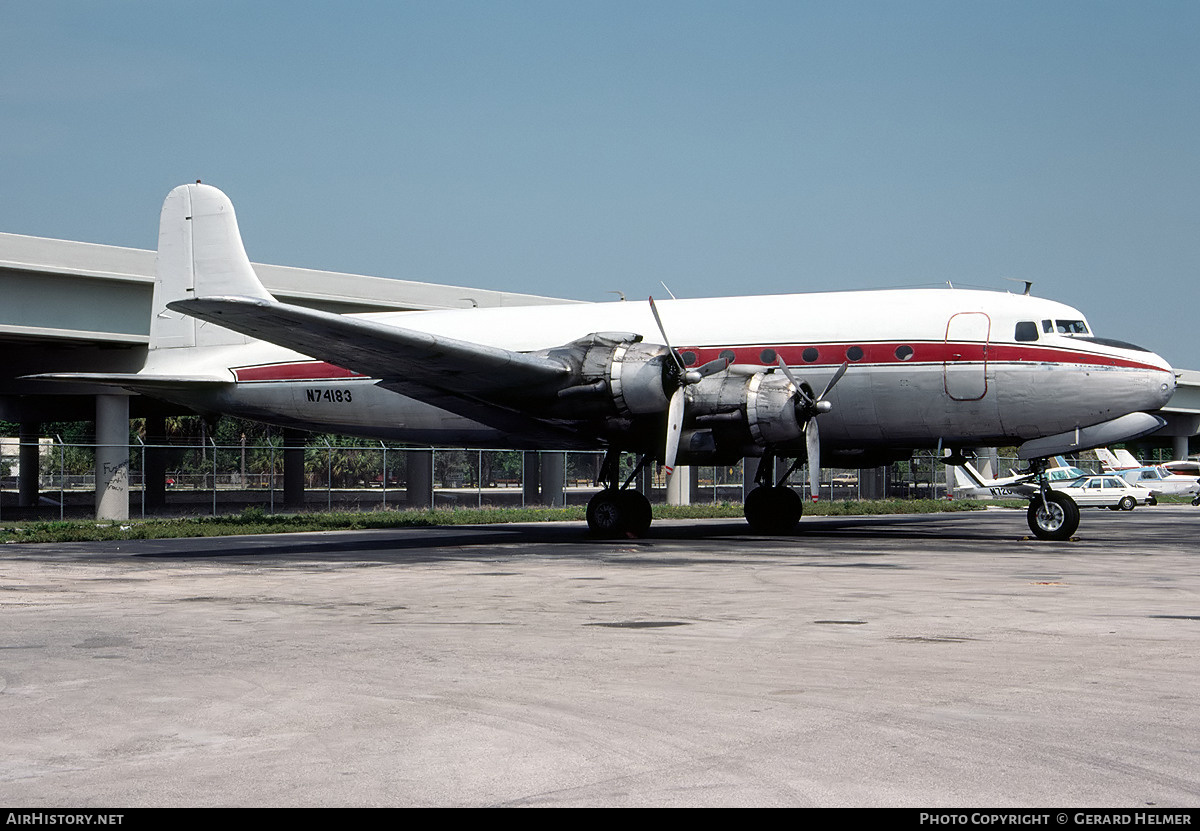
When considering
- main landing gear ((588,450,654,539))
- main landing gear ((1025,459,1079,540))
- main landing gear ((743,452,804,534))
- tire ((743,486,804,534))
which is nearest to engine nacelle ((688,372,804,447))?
main landing gear ((588,450,654,539))

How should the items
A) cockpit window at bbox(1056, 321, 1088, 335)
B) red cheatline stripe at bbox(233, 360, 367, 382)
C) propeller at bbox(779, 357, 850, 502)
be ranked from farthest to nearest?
Answer: red cheatline stripe at bbox(233, 360, 367, 382) < cockpit window at bbox(1056, 321, 1088, 335) < propeller at bbox(779, 357, 850, 502)

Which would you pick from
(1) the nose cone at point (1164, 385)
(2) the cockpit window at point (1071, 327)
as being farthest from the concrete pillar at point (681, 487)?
(1) the nose cone at point (1164, 385)

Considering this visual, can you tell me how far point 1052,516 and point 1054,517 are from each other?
1.6 inches

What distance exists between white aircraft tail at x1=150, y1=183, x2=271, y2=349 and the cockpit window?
17619 mm

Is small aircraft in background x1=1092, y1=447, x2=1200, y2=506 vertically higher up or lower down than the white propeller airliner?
lower down

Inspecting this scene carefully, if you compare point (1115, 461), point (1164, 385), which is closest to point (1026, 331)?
point (1164, 385)

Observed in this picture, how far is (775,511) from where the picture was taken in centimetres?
2653

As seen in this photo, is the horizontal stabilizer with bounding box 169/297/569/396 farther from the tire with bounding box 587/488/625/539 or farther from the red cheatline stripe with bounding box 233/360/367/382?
the red cheatline stripe with bounding box 233/360/367/382

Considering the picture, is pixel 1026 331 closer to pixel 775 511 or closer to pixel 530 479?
pixel 775 511

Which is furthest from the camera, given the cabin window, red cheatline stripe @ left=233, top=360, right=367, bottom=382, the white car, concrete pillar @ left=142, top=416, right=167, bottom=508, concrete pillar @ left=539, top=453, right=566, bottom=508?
the white car

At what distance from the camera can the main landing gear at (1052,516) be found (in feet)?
73.9

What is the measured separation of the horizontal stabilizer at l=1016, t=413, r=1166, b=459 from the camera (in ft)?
78.1

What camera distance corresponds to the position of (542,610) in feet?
38.4

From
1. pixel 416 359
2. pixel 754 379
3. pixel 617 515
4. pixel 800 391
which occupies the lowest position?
pixel 617 515
